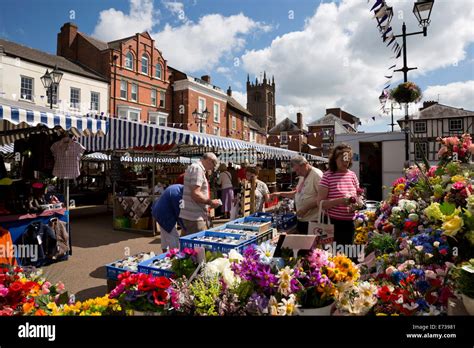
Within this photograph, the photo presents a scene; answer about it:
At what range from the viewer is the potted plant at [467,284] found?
3.95 feet

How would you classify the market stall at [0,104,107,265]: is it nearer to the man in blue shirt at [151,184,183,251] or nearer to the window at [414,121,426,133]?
the man in blue shirt at [151,184,183,251]

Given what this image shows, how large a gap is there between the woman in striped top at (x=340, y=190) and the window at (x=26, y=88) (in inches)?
690

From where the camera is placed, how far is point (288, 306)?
4.50ft

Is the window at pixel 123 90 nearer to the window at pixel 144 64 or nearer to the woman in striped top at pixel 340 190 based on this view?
the window at pixel 144 64

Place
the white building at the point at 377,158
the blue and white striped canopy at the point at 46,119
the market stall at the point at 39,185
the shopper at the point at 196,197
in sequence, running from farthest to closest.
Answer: the white building at the point at 377,158, the market stall at the point at 39,185, the blue and white striped canopy at the point at 46,119, the shopper at the point at 196,197

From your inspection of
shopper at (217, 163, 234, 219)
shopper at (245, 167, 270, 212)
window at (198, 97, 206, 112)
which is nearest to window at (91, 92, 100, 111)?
window at (198, 97, 206, 112)

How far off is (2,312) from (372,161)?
1415cm

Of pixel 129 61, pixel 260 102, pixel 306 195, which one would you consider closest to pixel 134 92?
pixel 129 61

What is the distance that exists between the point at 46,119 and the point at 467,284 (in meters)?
4.61

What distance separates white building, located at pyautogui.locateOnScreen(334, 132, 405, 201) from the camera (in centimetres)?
1213

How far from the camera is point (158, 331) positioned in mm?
1171

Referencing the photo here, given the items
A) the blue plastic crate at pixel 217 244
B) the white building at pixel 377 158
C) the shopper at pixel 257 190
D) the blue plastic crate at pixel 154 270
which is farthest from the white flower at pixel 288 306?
the white building at pixel 377 158

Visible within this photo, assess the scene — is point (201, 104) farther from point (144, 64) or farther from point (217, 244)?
point (217, 244)

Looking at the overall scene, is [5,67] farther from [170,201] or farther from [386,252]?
[386,252]
